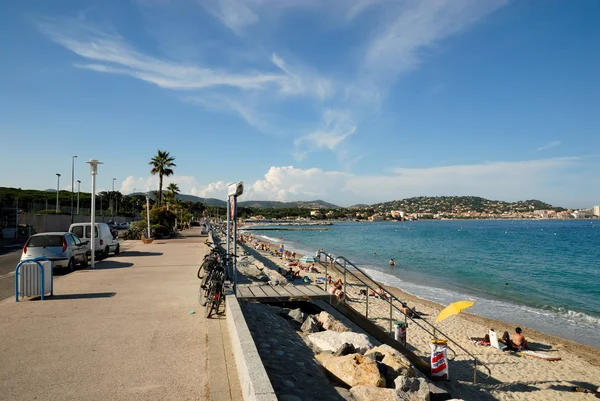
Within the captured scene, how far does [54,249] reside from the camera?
12328 millimetres

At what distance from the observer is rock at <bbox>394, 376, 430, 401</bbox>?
488 centimetres

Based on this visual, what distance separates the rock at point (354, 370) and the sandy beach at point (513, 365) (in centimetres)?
347

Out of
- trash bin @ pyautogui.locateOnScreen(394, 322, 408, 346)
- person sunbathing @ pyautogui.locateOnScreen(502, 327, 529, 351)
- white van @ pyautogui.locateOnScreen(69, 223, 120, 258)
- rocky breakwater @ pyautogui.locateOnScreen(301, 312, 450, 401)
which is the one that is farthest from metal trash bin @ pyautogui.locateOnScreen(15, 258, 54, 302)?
person sunbathing @ pyautogui.locateOnScreen(502, 327, 529, 351)

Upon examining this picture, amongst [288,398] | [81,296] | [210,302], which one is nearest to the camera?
[288,398]

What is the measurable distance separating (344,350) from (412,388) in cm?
106

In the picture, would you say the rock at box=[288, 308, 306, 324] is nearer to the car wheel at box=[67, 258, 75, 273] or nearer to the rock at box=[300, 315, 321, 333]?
the rock at box=[300, 315, 321, 333]

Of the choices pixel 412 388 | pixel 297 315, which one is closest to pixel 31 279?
pixel 297 315

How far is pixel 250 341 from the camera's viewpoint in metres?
4.32

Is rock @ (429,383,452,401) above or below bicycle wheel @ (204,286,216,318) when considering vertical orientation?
below

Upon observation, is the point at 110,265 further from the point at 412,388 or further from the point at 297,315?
the point at 412,388

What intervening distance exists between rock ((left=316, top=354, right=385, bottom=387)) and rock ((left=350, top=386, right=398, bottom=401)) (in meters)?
0.23

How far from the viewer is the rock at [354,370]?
4863 mm

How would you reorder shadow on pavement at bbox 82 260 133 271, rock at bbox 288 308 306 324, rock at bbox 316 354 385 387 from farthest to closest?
shadow on pavement at bbox 82 260 133 271 → rock at bbox 288 308 306 324 → rock at bbox 316 354 385 387

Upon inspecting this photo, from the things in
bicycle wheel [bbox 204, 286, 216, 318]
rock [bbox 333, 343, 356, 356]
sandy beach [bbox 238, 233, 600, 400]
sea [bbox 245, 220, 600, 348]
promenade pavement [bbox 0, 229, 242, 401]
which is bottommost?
sea [bbox 245, 220, 600, 348]
